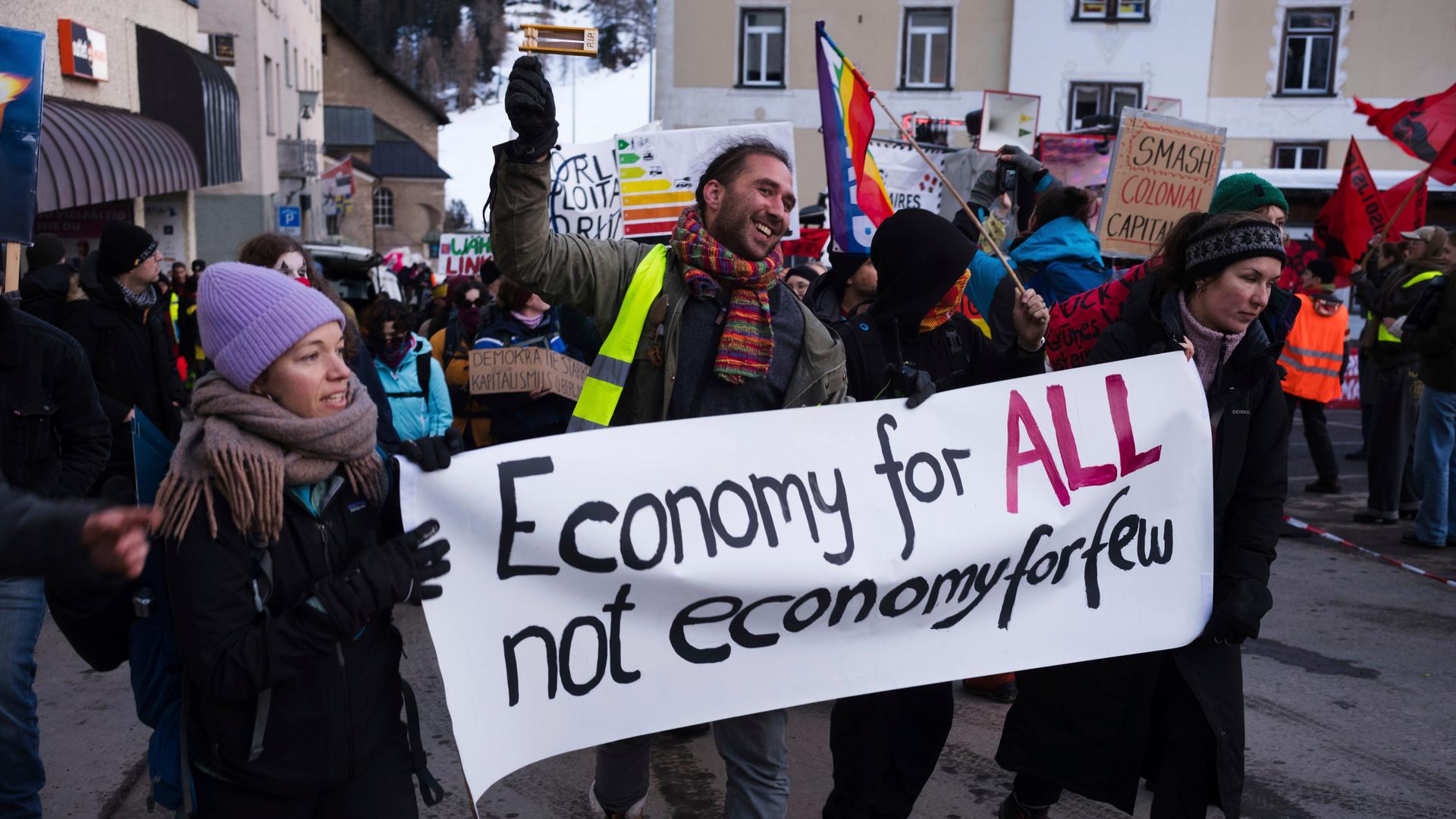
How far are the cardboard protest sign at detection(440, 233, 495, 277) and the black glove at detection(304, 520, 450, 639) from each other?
1346 centimetres

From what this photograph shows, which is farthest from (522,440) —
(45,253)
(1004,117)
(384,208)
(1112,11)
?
(384,208)

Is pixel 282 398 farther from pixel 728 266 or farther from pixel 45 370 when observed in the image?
pixel 45 370

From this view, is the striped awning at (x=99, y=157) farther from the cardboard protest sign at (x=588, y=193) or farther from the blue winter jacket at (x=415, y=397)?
the blue winter jacket at (x=415, y=397)

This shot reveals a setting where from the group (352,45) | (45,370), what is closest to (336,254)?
(45,370)

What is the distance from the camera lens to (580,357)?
20.6ft

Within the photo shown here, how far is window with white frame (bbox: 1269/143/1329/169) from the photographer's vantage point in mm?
25547

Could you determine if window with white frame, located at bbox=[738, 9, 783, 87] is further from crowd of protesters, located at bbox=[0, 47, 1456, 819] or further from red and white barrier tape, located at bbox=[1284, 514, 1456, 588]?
crowd of protesters, located at bbox=[0, 47, 1456, 819]

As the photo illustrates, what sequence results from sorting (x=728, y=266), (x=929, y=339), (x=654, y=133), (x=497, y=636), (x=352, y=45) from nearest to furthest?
(x=497, y=636), (x=728, y=266), (x=929, y=339), (x=654, y=133), (x=352, y=45)

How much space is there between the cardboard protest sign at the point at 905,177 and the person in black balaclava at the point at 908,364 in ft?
14.9

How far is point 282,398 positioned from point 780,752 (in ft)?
5.00

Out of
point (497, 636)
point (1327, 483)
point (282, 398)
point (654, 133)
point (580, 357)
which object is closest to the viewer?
point (282, 398)

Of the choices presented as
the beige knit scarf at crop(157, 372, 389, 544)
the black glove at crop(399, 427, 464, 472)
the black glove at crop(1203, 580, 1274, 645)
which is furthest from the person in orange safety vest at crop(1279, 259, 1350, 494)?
the beige knit scarf at crop(157, 372, 389, 544)

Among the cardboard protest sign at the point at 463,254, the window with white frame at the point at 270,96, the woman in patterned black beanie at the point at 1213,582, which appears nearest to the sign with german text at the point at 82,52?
the cardboard protest sign at the point at 463,254

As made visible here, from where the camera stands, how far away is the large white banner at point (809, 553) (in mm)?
2711
